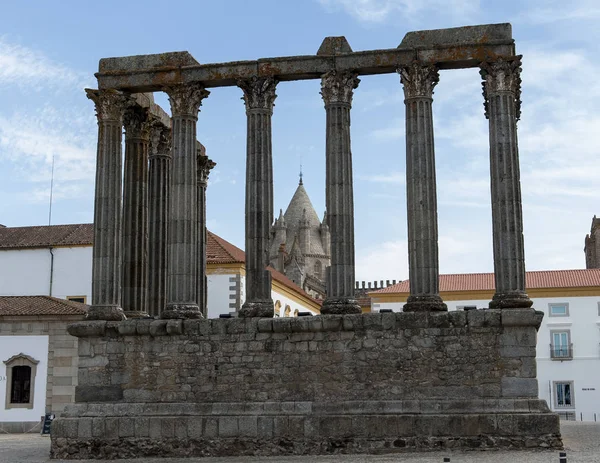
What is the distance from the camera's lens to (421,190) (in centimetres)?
2319

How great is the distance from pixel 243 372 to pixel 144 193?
266 inches

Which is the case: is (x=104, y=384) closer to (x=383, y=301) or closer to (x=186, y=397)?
(x=186, y=397)

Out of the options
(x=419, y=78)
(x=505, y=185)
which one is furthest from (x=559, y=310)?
(x=419, y=78)

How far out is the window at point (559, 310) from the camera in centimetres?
5709

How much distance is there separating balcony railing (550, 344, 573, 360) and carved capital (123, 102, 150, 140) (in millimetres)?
36711

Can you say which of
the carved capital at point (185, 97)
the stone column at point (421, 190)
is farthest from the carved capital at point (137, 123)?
the stone column at point (421, 190)

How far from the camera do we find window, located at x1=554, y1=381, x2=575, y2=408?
5581 cm

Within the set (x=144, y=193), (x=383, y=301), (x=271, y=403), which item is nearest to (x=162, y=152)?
(x=144, y=193)

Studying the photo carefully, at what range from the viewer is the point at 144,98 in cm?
2670

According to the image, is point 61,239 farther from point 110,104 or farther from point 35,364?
point 110,104

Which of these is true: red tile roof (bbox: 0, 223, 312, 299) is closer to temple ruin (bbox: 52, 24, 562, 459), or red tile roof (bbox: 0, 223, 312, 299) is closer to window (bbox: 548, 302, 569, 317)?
window (bbox: 548, 302, 569, 317)

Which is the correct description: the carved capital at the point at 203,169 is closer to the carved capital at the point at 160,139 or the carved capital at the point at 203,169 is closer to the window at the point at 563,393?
the carved capital at the point at 160,139

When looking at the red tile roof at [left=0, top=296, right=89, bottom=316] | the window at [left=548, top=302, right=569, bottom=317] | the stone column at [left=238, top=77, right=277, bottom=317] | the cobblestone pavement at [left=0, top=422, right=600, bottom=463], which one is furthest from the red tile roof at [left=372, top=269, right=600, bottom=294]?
the stone column at [left=238, top=77, right=277, bottom=317]

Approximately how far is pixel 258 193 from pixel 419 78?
494 cm
